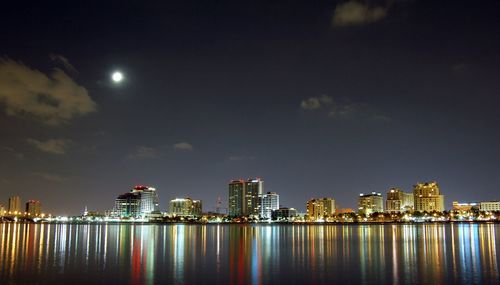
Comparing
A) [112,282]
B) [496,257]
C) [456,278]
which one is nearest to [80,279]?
[112,282]

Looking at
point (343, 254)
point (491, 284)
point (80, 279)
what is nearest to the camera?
point (491, 284)

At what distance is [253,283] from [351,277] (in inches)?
234

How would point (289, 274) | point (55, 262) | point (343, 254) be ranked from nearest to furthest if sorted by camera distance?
point (289, 274)
point (55, 262)
point (343, 254)

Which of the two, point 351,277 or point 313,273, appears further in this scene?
point 313,273

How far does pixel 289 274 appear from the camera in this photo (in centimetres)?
2822

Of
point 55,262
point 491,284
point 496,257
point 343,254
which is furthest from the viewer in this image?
point 343,254

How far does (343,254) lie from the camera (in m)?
→ 40.4

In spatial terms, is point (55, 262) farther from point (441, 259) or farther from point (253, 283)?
point (441, 259)

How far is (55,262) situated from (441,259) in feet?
91.5

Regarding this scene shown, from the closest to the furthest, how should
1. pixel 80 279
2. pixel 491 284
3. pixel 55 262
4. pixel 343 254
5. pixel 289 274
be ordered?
1. pixel 491 284
2. pixel 80 279
3. pixel 289 274
4. pixel 55 262
5. pixel 343 254

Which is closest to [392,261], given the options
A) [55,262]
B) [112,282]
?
[112,282]

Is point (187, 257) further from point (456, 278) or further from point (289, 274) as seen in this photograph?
point (456, 278)

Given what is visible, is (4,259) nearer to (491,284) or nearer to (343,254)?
(343,254)

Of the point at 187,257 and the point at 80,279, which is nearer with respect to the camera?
the point at 80,279
